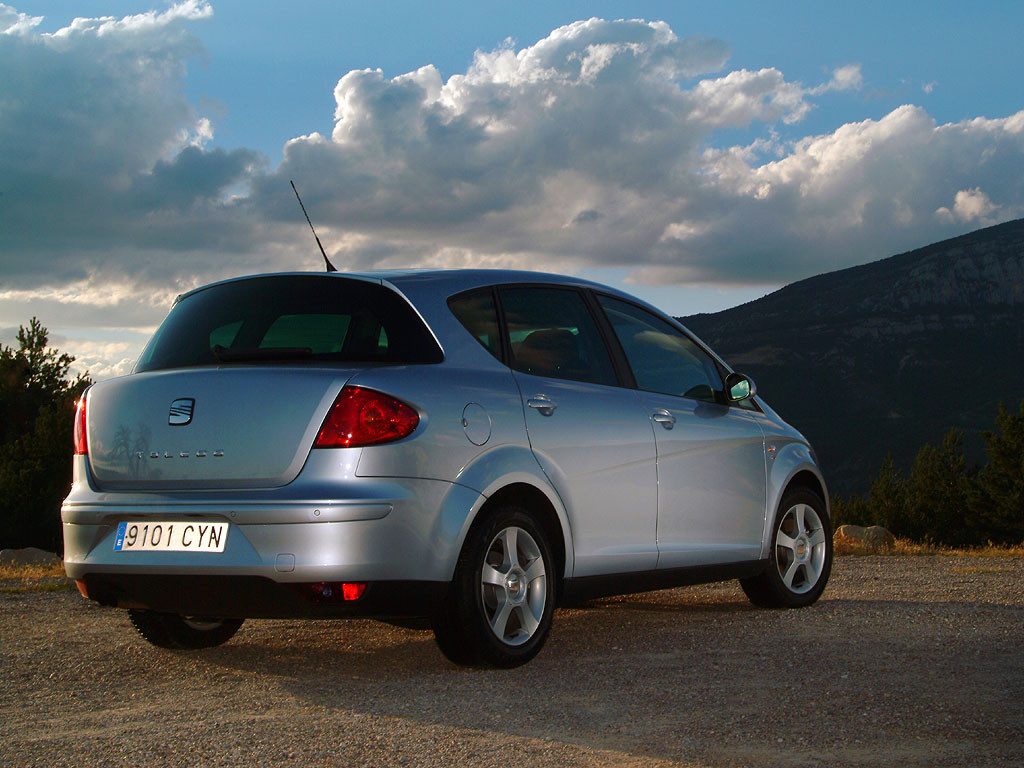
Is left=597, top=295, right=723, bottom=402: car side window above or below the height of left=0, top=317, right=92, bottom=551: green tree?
above

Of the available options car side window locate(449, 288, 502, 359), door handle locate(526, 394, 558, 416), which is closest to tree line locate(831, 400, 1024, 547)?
door handle locate(526, 394, 558, 416)

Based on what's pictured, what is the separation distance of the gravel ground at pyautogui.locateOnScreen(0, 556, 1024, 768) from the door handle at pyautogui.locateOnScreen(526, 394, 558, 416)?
1129mm

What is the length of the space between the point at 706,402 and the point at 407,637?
208cm

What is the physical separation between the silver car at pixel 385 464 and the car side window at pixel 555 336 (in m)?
0.01

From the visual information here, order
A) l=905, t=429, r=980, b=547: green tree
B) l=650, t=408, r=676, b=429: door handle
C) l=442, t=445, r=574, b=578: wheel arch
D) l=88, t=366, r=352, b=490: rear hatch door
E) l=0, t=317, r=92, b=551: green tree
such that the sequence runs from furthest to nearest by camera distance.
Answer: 1. l=905, t=429, r=980, b=547: green tree
2. l=0, t=317, r=92, b=551: green tree
3. l=650, t=408, r=676, b=429: door handle
4. l=442, t=445, r=574, b=578: wheel arch
5. l=88, t=366, r=352, b=490: rear hatch door

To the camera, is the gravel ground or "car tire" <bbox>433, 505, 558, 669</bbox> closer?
the gravel ground

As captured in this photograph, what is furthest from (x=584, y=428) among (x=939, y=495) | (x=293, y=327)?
(x=939, y=495)

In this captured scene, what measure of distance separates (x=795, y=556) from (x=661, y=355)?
5.32 feet

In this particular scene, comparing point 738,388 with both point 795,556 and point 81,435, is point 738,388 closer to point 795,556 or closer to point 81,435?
point 795,556

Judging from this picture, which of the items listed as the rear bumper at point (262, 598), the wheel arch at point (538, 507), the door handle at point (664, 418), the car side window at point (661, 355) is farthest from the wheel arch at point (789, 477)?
the rear bumper at point (262, 598)

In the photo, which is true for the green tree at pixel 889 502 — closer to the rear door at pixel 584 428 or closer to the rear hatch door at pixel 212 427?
the rear door at pixel 584 428

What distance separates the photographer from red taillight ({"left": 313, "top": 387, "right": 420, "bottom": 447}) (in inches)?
181

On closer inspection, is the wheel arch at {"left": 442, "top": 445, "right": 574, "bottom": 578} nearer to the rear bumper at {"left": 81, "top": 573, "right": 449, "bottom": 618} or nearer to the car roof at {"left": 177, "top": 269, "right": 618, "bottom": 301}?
the rear bumper at {"left": 81, "top": 573, "right": 449, "bottom": 618}

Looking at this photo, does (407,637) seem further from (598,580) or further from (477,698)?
(477,698)
